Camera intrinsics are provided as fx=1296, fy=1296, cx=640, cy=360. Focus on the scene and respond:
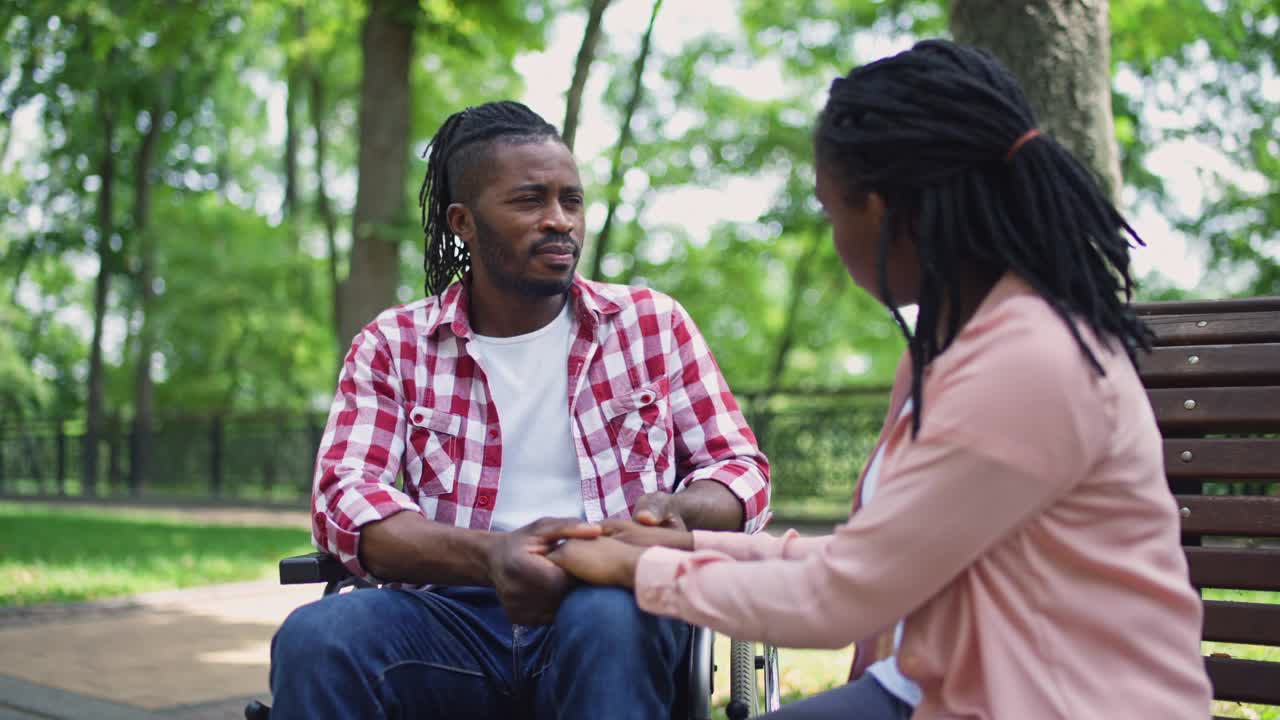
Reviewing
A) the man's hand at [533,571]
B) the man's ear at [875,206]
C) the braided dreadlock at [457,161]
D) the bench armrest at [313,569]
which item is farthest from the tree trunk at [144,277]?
the man's ear at [875,206]

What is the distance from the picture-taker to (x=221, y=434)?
21.6 meters

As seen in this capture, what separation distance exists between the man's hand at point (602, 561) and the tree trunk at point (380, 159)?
8701 mm

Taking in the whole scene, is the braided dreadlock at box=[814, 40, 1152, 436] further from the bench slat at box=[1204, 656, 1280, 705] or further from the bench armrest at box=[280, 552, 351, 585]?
the bench armrest at box=[280, 552, 351, 585]

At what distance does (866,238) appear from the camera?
1.91m

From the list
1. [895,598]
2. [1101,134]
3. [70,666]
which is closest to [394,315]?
[895,598]

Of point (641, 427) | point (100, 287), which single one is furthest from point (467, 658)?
point (100, 287)

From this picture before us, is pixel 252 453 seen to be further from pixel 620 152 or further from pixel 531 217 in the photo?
pixel 531 217

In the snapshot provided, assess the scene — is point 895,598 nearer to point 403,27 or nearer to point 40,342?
point 403,27

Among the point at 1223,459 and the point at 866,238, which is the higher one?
the point at 866,238

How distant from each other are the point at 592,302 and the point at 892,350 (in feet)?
76.8

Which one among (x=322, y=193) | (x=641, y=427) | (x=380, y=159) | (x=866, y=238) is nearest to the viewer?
(x=866, y=238)

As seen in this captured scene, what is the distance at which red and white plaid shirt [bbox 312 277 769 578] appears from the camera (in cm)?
287

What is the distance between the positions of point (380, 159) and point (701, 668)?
934 centimetres

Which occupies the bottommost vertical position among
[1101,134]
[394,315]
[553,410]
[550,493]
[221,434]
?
[221,434]
